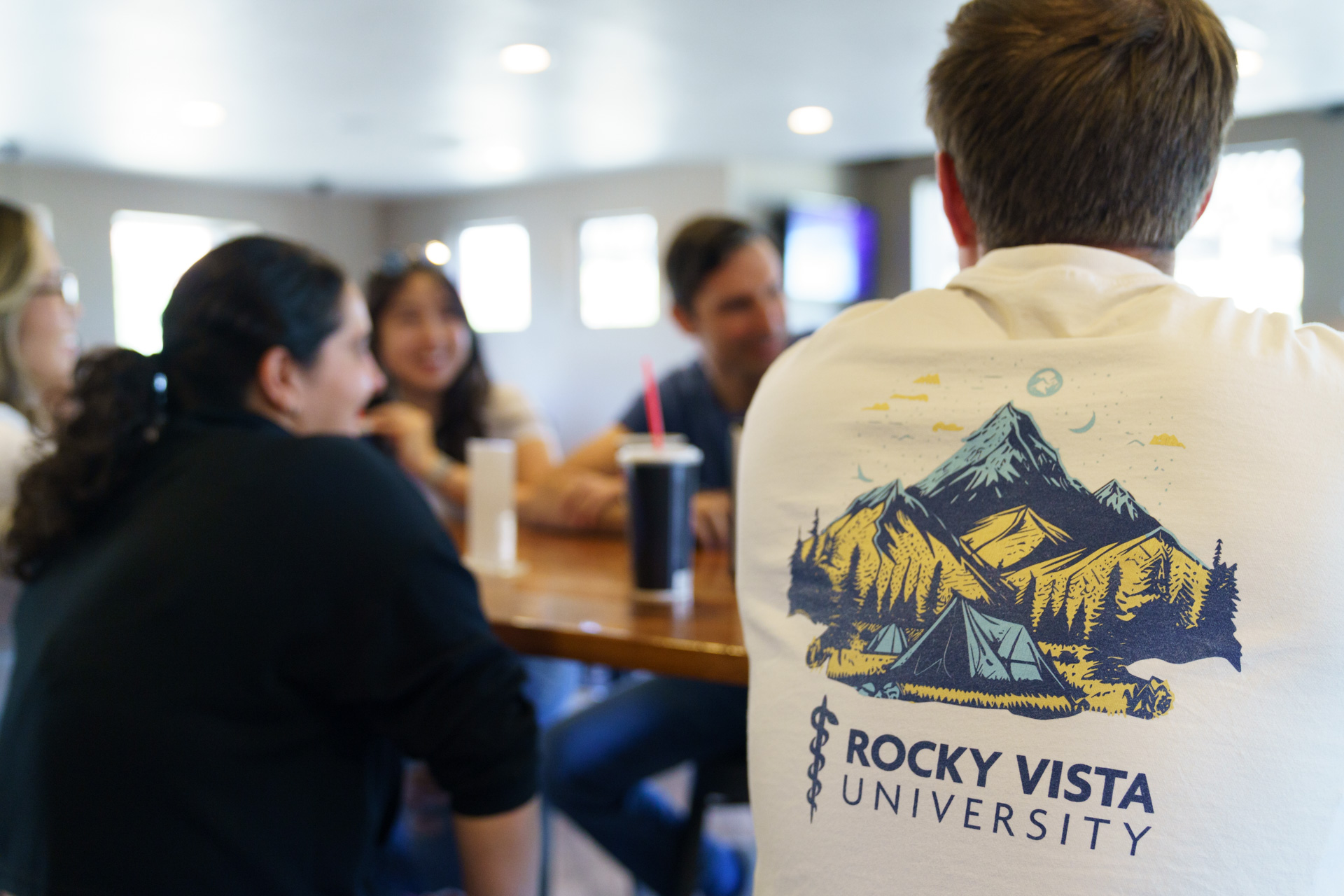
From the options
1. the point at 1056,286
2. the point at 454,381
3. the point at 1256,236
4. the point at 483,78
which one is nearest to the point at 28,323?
the point at 454,381

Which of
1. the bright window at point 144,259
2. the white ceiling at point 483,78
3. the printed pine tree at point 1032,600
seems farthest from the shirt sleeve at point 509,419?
the bright window at point 144,259

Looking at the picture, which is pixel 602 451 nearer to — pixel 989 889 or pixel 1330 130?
pixel 989 889

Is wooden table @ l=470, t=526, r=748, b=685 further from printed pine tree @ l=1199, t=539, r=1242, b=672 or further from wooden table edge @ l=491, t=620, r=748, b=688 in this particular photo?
printed pine tree @ l=1199, t=539, r=1242, b=672

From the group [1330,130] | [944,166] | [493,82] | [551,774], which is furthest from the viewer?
[1330,130]

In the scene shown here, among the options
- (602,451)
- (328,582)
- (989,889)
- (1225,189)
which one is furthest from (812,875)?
(1225,189)

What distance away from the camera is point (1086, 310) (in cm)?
65

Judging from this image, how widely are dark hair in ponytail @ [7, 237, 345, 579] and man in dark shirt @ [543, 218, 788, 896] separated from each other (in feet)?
1.84

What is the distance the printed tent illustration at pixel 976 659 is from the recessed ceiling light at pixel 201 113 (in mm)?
5751

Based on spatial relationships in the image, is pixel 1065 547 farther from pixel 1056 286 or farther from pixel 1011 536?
pixel 1056 286

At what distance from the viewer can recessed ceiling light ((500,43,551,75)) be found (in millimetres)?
4414

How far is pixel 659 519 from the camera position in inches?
46.3

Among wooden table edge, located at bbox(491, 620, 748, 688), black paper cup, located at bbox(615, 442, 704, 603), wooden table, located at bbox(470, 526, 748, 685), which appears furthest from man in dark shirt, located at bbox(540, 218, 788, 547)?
wooden table edge, located at bbox(491, 620, 748, 688)

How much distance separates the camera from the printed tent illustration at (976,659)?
1.94 ft

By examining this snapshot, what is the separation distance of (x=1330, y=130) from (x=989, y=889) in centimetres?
680
